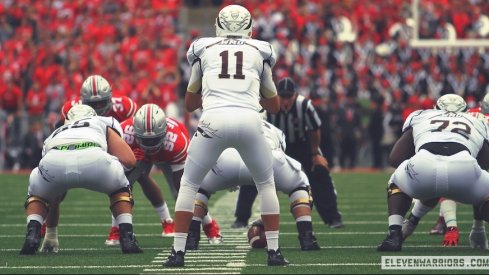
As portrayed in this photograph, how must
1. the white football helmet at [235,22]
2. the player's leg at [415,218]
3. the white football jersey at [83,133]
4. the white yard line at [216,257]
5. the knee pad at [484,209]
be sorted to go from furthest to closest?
1. the player's leg at [415,218]
2. the white football jersey at [83,133]
3. the knee pad at [484,209]
4. the white football helmet at [235,22]
5. the white yard line at [216,257]

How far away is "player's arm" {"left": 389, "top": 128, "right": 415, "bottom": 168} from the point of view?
885cm

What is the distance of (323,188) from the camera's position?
37.8ft

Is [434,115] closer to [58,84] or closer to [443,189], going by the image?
[443,189]

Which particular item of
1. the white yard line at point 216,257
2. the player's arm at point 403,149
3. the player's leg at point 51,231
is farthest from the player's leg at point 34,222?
the player's arm at point 403,149

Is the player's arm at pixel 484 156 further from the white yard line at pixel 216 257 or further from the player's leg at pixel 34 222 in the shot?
the player's leg at pixel 34 222

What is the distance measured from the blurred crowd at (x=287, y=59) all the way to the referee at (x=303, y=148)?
29.7 ft

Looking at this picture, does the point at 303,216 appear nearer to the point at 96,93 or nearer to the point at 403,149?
the point at 403,149

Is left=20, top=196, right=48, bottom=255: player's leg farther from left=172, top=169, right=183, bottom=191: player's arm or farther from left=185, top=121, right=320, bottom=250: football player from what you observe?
left=172, top=169, right=183, bottom=191: player's arm

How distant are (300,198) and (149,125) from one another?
126 cm

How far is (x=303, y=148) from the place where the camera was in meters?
11.5

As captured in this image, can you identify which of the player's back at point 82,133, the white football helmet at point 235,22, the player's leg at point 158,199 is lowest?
the player's leg at point 158,199

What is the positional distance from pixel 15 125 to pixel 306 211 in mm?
13624

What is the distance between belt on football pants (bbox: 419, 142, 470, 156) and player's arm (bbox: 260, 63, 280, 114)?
3.81 ft

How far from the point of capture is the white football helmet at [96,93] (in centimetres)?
999
